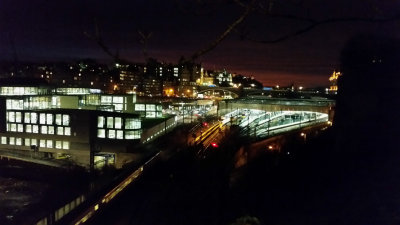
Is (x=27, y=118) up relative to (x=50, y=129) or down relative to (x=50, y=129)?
up

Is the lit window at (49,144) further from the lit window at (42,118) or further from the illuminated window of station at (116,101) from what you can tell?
the illuminated window of station at (116,101)

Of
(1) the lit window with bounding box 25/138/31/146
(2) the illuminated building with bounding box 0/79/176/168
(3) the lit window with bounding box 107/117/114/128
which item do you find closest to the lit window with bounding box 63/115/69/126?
(2) the illuminated building with bounding box 0/79/176/168

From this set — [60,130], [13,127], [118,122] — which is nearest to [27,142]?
[13,127]

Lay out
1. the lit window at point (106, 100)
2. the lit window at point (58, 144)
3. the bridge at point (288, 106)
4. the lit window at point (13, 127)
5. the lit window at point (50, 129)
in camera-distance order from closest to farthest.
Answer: the lit window at point (58, 144) → the lit window at point (50, 129) → the lit window at point (13, 127) → the bridge at point (288, 106) → the lit window at point (106, 100)

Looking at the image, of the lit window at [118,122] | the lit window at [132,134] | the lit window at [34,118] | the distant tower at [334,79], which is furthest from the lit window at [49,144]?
the distant tower at [334,79]

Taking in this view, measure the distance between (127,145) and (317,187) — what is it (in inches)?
518

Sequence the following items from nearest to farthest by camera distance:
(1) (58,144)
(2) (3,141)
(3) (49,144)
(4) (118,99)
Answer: (1) (58,144) → (3) (49,144) → (2) (3,141) → (4) (118,99)

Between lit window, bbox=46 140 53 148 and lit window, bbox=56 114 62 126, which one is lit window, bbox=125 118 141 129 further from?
lit window, bbox=46 140 53 148

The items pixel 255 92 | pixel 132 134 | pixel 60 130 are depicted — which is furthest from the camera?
pixel 255 92

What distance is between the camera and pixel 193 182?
5.43 metres

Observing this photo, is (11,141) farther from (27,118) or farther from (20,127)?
(27,118)

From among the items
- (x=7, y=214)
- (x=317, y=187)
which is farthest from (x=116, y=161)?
(x=317, y=187)

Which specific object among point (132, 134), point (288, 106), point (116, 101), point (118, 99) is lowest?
point (132, 134)

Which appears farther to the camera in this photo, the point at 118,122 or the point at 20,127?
the point at 20,127
